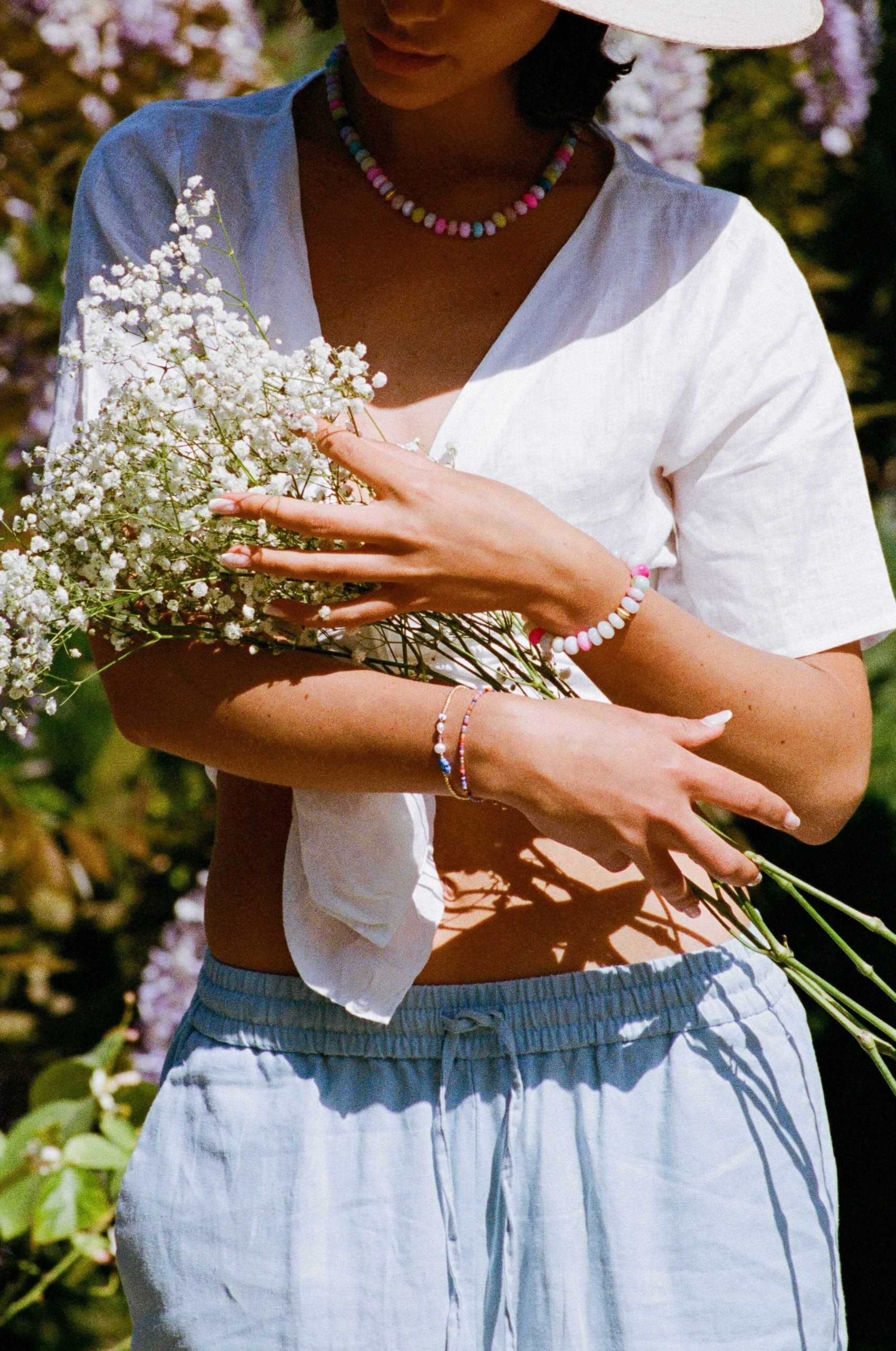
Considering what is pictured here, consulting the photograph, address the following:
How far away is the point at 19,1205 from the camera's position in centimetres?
255

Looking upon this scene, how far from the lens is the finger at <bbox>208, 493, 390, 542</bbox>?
1120mm

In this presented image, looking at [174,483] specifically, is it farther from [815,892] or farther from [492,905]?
[815,892]

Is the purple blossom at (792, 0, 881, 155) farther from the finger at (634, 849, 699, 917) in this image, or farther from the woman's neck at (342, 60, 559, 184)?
the finger at (634, 849, 699, 917)

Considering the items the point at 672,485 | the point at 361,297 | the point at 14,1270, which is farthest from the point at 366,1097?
the point at 14,1270

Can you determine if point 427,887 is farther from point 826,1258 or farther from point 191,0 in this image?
point 191,0

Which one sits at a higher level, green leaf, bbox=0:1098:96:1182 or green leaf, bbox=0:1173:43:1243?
green leaf, bbox=0:1098:96:1182

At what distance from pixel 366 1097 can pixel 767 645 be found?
574 millimetres

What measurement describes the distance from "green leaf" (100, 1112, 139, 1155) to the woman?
1.12 meters

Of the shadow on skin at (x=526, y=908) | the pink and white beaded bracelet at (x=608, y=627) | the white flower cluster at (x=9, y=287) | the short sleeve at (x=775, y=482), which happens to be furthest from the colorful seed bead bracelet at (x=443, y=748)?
the white flower cluster at (x=9, y=287)

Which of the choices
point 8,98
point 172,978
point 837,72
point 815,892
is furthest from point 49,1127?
point 837,72

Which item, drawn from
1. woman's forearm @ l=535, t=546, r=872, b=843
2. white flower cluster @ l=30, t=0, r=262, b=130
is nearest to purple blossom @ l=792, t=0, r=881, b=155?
white flower cluster @ l=30, t=0, r=262, b=130

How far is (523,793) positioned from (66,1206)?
1.59 meters

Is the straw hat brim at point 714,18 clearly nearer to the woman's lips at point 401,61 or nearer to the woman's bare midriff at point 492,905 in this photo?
the woman's lips at point 401,61

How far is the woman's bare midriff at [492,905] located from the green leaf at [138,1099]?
1206 mm
